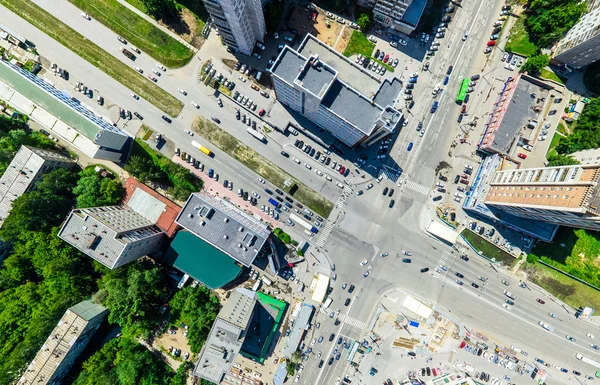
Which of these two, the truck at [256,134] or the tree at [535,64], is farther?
the truck at [256,134]

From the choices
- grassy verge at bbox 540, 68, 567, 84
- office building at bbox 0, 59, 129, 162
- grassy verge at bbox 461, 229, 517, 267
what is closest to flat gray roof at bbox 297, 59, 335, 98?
office building at bbox 0, 59, 129, 162

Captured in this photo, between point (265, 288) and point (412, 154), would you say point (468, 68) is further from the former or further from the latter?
point (265, 288)

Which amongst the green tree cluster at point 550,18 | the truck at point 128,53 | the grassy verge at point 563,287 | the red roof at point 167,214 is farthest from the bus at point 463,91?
the truck at point 128,53

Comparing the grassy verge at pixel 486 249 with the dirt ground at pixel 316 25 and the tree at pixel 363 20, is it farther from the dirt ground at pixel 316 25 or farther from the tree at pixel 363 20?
the dirt ground at pixel 316 25

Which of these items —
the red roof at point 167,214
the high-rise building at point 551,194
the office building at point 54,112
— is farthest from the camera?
the red roof at point 167,214

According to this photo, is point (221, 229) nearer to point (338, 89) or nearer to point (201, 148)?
point (201, 148)

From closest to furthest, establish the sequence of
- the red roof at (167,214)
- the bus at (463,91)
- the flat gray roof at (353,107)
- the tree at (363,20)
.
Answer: the flat gray roof at (353,107) → the red roof at (167,214) → the tree at (363,20) → the bus at (463,91)

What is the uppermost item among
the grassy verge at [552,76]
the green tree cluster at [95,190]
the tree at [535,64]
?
the grassy verge at [552,76]

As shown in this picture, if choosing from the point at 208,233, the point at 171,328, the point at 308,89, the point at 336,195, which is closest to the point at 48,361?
the point at 171,328
